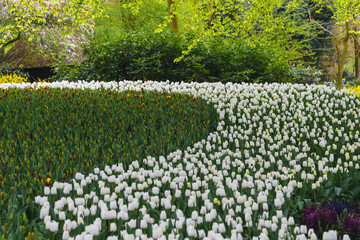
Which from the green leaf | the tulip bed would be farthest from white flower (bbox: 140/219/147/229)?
the green leaf

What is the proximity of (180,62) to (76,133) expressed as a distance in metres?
6.19

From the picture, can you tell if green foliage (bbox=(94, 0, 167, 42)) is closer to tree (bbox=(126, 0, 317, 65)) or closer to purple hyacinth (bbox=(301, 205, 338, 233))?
tree (bbox=(126, 0, 317, 65))

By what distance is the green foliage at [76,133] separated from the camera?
12.9 ft

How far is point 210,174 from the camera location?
419 centimetres

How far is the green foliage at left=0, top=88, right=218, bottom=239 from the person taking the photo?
12.9 feet

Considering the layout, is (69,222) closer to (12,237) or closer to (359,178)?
(12,237)

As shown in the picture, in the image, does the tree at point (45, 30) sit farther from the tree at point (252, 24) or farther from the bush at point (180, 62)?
the tree at point (252, 24)

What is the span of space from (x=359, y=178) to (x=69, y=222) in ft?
10.7

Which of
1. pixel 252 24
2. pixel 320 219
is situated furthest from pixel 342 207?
pixel 252 24

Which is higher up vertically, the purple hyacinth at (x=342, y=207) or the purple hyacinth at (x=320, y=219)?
the purple hyacinth at (x=320, y=219)

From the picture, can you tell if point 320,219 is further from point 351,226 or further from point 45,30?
point 45,30

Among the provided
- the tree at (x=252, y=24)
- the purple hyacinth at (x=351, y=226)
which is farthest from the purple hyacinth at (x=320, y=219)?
the tree at (x=252, y=24)

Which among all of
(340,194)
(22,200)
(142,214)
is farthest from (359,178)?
(22,200)

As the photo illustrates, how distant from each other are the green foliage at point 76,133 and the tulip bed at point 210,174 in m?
0.03
